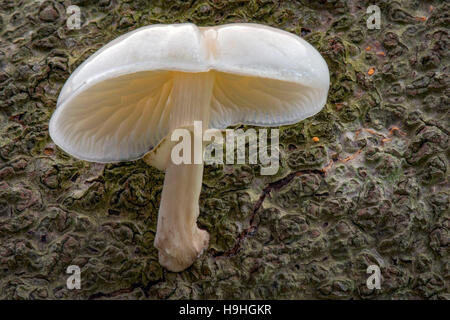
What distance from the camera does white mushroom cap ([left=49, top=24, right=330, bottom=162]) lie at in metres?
0.89

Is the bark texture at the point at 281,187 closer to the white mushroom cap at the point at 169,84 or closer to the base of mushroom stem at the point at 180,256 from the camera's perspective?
the base of mushroom stem at the point at 180,256

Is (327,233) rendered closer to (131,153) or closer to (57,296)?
(131,153)

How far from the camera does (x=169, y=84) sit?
1.25 meters

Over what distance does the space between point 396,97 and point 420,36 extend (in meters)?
0.25

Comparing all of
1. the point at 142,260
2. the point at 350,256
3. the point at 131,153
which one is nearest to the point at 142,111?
the point at 131,153

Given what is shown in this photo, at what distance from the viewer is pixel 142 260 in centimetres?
124

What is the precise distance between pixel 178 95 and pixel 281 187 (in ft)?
1.41

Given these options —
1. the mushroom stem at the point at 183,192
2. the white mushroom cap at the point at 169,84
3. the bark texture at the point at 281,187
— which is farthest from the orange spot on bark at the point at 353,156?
the mushroom stem at the point at 183,192

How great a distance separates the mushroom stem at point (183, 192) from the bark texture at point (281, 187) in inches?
2.1

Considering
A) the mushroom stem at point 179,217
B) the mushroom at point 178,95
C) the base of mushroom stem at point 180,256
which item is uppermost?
the mushroom at point 178,95

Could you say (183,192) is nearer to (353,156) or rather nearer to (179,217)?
(179,217)

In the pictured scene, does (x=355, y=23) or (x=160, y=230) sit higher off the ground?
(x=355, y=23)

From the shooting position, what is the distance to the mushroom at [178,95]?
899 millimetres

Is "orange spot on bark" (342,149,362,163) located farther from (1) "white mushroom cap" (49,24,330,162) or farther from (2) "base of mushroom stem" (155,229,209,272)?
(2) "base of mushroom stem" (155,229,209,272)
